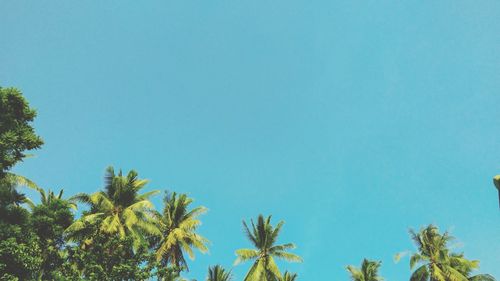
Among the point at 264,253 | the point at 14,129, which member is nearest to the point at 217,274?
the point at 264,253

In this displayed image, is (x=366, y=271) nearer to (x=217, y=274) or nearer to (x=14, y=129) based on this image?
(x=217, y=274)

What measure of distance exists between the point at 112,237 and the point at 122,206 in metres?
10.3

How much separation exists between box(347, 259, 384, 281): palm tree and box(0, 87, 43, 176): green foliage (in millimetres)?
31644

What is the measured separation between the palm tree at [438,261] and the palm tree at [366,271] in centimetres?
460

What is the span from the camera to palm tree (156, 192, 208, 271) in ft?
106

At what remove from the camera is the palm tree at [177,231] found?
32312 millimetres

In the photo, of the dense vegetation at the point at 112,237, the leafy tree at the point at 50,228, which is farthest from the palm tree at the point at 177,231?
the leafy tree at the point at 50,228

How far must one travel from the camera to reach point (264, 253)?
3438 centimetres

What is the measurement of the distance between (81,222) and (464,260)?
113 ft

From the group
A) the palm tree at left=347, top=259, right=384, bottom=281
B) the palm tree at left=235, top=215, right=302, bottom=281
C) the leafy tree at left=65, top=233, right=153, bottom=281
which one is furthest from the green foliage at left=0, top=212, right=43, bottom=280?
the palm tree at left=347, top=259, right=384, bottom=281

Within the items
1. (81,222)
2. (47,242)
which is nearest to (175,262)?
(81,222)

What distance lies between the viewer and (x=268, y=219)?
35.5 m

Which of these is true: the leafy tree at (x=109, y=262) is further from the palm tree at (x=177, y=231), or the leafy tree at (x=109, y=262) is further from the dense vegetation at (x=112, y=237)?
the palm tree at (x=177, y=231)

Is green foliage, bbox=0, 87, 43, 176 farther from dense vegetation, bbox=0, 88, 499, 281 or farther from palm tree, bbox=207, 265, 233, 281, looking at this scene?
palm tree, bbox=207, 265, 233, 281
